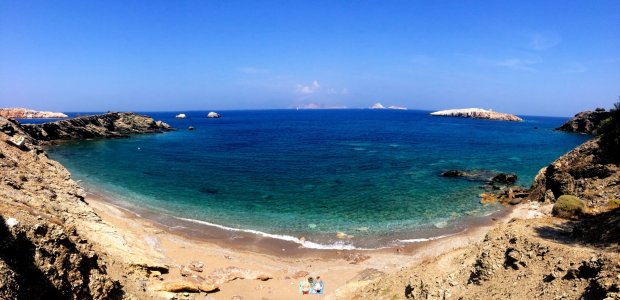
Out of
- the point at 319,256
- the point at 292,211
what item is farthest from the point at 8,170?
the point at 292,211

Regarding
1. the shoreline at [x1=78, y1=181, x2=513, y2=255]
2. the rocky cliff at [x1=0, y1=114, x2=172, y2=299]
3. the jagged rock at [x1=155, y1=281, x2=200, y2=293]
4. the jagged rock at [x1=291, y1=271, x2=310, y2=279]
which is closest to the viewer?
the rocky cliff at [x1=0, y1=114, x2=172, y2=299]

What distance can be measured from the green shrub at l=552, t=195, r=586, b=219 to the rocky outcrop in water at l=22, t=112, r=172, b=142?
103 metres

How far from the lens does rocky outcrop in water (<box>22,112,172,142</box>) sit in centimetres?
9559

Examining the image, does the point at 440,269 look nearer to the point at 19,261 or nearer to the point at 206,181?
the point at 19,261

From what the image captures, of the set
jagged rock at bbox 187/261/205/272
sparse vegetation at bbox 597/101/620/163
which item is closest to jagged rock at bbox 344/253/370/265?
jagged rock at bbox 187/261/205/272

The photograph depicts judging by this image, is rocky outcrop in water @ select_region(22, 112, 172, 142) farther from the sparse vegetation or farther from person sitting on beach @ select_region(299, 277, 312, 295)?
the sparse vegetation

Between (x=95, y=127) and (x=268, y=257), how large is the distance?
105 meters

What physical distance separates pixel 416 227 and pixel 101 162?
6120 centimetres

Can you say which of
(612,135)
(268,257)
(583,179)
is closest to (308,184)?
(268,257)

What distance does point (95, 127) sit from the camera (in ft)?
364

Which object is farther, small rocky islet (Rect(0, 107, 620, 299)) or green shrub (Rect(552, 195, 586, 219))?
green shrub (Rect(552, 195, 586, 219))

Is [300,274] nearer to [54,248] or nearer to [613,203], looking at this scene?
[54,248]

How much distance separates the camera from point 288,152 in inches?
3278

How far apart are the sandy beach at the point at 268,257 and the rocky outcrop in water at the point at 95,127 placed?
74126 millimetres
